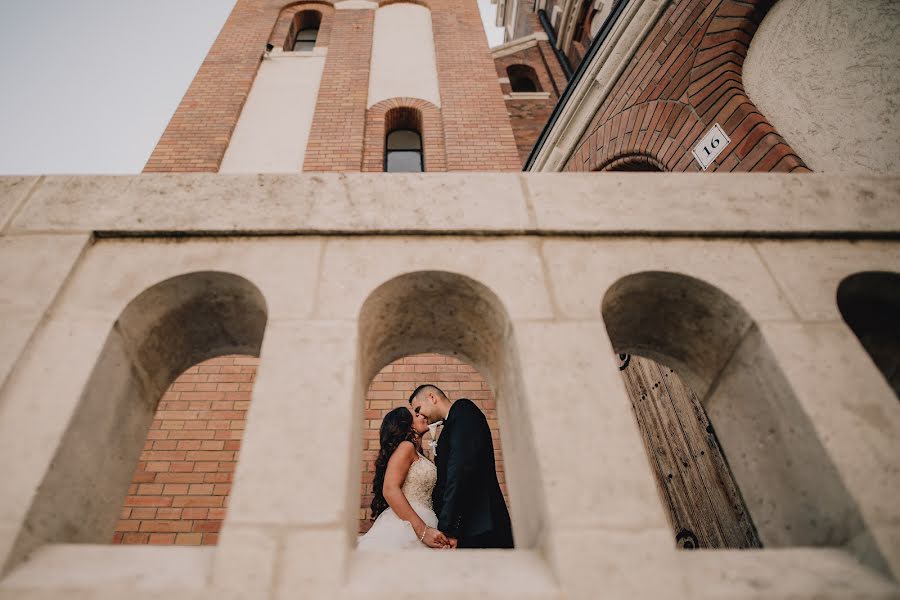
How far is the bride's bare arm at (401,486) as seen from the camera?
94.9 inches

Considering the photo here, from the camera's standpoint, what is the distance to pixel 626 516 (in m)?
1.29

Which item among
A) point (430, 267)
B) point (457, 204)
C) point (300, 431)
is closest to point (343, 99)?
point (457, 204)

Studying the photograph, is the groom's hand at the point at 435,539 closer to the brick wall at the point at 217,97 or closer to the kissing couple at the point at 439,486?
the kissing couple at the point at 439,486

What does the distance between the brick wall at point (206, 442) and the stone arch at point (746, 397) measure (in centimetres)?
186

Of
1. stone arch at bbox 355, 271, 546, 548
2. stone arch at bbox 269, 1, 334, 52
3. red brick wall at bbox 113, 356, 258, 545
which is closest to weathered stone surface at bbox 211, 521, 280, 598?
stone arch at bbox 355, 271, 546, 548

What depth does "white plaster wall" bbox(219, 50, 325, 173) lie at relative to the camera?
5.59m

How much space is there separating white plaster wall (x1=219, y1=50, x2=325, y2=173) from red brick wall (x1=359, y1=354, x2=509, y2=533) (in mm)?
2828

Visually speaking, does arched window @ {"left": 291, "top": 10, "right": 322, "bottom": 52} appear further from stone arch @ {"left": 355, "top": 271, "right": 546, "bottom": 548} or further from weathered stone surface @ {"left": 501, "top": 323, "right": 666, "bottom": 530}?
weathered stone surface @ {"left": 501, "top": 323, "right": 666, "bottom": 530}

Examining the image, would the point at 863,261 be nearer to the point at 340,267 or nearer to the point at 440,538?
the point at 340,267

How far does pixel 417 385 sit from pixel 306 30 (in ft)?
24.2

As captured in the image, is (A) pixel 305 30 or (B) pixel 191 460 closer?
(B) pixel 191 460

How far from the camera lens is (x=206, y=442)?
12.5ft

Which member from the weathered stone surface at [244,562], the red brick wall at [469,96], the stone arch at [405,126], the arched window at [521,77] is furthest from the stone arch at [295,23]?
the weathered stone surface at [244,562]

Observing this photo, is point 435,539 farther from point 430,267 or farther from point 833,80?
point 833,80
